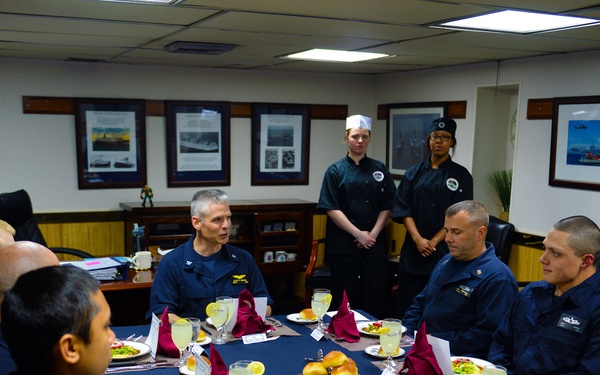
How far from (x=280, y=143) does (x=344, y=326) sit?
363 cm

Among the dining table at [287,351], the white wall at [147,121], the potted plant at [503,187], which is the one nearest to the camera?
the dining table at [287,351]

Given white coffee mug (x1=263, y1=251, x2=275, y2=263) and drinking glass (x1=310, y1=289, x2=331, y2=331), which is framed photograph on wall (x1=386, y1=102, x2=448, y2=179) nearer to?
white coffee mug (x1=263, y1=251, x2=275, y2=263)

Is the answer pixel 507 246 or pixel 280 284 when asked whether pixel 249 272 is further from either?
pixel 280 284

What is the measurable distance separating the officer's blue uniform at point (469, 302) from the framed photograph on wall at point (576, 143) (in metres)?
1.43

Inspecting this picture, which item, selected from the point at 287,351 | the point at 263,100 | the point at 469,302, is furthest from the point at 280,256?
the point at 287,351

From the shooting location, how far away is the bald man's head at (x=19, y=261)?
1.74m

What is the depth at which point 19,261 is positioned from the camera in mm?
1796

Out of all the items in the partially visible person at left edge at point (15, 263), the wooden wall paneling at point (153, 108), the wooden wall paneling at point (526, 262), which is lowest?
the wooden wall paneling at point (526, 262)

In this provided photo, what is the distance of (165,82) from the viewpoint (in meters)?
5.52

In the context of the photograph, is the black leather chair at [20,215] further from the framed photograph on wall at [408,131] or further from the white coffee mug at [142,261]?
the framed photograph on wall at [408,131]

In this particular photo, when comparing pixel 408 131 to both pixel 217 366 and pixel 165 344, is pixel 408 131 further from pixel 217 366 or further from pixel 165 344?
pixel 217 366

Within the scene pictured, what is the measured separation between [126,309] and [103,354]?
2922 mm

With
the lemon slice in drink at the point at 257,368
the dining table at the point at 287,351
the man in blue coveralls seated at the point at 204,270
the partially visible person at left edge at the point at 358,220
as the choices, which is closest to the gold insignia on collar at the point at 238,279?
the man in blue coveralls seated at the point at 204,270

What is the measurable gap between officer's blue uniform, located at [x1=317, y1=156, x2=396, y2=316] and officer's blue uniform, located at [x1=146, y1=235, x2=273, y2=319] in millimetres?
1683
